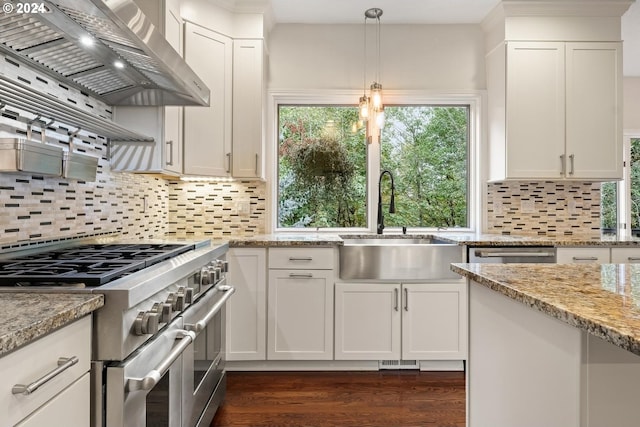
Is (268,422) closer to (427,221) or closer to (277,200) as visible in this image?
(277,200)

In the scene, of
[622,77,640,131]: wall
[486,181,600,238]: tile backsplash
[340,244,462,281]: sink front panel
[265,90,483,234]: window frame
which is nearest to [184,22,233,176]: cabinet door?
[265,90,483,234]: window frame

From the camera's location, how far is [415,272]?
264 centimetres

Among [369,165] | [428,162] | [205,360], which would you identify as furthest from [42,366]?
[428,162]

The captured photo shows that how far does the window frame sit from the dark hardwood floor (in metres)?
1.17

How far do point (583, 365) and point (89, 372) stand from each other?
113 cm

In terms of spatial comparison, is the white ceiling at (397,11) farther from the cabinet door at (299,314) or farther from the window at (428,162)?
the cabinet door at (299,314)

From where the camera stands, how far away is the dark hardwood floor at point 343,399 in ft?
6.86

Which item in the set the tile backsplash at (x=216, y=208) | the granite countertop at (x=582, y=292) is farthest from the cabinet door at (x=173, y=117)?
the granite countertop at (x=582, y=292)

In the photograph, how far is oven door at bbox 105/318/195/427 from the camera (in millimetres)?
996

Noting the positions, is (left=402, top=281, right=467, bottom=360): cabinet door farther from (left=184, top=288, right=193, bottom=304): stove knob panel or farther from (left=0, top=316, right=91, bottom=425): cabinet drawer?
(left=0, top=316, right=91, bottom=425): cabinet drawer

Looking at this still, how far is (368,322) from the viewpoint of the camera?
2.64m

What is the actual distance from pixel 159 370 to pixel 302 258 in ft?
5.02

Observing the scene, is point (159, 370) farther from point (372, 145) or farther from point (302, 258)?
point (372, 145)

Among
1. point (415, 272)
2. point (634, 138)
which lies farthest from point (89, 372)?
point (634, 138)
